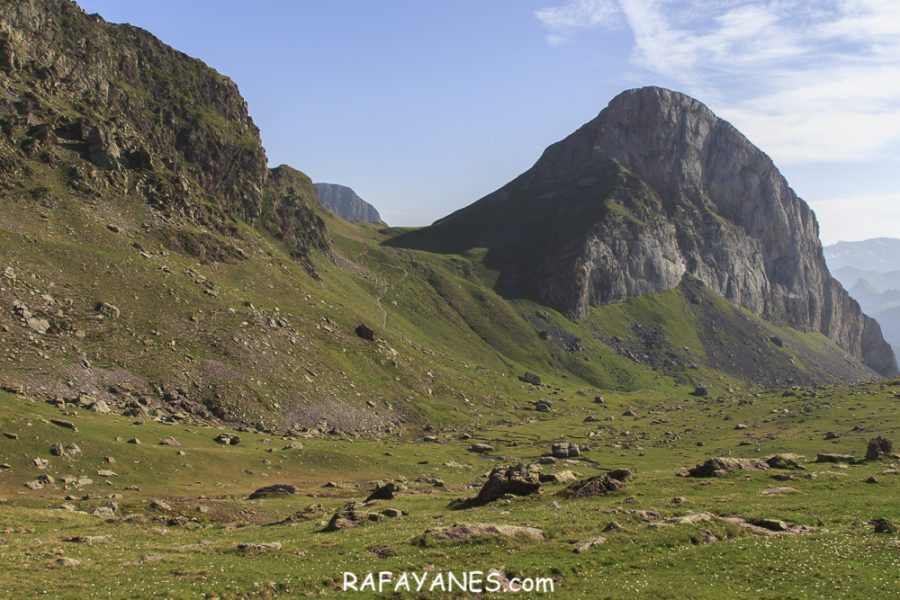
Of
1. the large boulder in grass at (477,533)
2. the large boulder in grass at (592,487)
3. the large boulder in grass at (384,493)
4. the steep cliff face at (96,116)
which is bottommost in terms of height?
the large boulder in grass at (384,493)

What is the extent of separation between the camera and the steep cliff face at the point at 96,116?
458 ft

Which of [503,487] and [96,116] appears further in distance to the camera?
[96,116]

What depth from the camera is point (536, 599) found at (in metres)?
31.5

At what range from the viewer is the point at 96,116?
158500 mm

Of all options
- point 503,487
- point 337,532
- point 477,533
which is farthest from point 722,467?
point 337,532

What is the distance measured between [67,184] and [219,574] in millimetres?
132100

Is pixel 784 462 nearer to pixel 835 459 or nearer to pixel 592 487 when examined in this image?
pixel 835 459

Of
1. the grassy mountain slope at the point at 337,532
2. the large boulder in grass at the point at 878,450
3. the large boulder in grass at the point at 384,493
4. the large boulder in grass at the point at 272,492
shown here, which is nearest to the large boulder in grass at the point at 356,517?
the grassy mountain slope at the point at 337,532

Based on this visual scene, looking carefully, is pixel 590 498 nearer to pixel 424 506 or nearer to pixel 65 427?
pixel 424 506

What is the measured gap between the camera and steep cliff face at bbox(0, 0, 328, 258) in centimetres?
13962

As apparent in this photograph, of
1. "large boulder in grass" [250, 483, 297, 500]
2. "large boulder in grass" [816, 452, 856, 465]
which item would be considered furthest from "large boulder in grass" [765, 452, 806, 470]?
"large boulder in grass" [250, 483, 297, 500]

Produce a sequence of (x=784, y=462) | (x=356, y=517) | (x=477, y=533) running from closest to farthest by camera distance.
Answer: (x=477, y=533) < (x=356, y=517) < (x=784, y=462)

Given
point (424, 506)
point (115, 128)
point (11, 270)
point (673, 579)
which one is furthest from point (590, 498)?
point (115, 128)

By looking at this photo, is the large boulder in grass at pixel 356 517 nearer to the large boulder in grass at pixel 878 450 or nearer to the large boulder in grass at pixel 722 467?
the large boulder in grass at pixel 722 467
